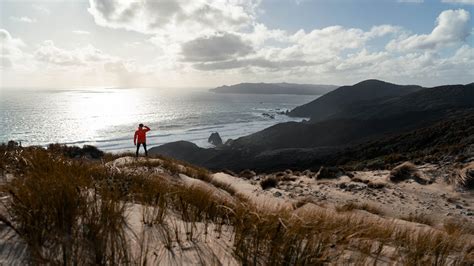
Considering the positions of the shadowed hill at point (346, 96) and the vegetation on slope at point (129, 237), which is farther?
the shadowed hill at point (346, 96)

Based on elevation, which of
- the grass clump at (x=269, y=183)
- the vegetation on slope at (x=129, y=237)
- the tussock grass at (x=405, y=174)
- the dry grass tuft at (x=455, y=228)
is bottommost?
the grass clump at (x=269, y=183)

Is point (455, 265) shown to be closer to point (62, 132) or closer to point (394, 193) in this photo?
point (394, 193)

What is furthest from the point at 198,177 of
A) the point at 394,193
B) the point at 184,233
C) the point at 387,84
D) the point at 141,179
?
the point at 387,84

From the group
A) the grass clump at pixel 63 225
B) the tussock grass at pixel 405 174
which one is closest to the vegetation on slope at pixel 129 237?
the grass clump at pixel 63 225

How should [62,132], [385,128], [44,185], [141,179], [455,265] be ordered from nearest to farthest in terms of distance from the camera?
[44,185], [455,265], [141,179], [62,132], [385,128]

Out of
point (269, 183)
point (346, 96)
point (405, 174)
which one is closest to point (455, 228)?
point (269, 183)

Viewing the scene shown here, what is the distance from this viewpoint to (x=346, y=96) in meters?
173

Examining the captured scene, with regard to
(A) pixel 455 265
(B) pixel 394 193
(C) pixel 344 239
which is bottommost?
(B) pixel 394 193

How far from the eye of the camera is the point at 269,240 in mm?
2662

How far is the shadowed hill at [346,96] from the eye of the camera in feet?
540

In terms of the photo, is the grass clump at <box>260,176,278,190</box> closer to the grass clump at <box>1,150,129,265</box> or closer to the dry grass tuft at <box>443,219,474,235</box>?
the dry grass tuft at <box>443,219,474,235</box>

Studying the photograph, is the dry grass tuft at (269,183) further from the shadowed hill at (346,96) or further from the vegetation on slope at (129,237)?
the shadowed hill at (346,96)

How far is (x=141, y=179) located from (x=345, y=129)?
312 ft

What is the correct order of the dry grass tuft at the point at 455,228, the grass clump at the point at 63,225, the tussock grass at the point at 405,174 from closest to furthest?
the grass clump at the point at 63,225, the dry grass tuft at the point at 455,228, the tussock grass at the point at 405,174
